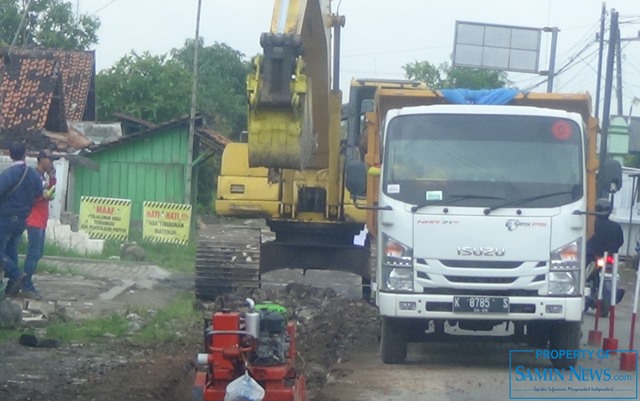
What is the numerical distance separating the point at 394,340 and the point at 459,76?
3292cm

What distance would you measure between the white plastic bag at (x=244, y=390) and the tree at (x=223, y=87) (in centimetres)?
3958

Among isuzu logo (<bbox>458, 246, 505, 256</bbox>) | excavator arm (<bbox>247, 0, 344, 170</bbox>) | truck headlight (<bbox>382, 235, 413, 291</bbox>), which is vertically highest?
excavator arm (<bbox>247, 0, 344, 170</bbox>)

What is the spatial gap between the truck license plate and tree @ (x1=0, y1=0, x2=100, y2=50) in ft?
141

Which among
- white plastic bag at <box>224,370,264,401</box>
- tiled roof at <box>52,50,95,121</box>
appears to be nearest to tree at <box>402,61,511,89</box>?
tiled roof at <box>52,50,95,121</box>

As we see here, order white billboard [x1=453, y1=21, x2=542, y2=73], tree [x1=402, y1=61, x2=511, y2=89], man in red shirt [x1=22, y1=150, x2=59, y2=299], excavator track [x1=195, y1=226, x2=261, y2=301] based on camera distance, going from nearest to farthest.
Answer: man in red shirt [x1=22, y1=150, x2=59, y2=299]
excavator track [x1=195, y1=226, x2=261, y2=301]
white billboard [x1=453, y1=21, x2=542, y2=73]
tree [x1=402, y1=61, x2=511, y2=89]

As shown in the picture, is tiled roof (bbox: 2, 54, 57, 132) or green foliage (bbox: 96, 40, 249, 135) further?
green foliage (bbox: 96, 40, 249, 135)

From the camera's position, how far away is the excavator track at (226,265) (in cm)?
1577

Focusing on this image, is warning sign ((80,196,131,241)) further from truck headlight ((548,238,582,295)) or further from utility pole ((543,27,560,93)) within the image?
truck headlight ((548,238,582,295))

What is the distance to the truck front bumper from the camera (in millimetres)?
10867

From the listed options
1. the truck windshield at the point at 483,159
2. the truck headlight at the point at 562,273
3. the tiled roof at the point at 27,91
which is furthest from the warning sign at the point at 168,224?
the truck headlight at the point at 562,273

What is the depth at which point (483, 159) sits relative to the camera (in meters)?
11.3

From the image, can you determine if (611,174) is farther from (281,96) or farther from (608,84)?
(608,84)

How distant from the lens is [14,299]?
1345cm

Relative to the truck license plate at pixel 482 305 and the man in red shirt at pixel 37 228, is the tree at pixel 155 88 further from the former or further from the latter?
the truck license plate at pixel 482 305
